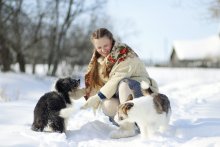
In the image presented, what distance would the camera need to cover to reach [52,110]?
19.5ft

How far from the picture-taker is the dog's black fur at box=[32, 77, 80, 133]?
5.88 metres

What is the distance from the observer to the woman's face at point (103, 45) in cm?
612

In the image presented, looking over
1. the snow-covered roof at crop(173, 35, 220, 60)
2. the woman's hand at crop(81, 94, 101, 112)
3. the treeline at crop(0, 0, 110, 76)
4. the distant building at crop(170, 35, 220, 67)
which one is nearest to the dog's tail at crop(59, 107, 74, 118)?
the woman's hand at crop(81, 94, 101, 112)

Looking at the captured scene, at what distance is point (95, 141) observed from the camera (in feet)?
17.8

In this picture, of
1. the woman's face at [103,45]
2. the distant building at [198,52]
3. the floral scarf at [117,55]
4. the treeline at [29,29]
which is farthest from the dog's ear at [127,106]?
the distant building at [198,52]

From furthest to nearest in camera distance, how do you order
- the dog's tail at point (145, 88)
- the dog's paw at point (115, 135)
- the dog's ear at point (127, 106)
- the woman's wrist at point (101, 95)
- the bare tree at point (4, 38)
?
the bare tree at point (4, 38) < the woman's wrist at point (101, 95) < the dog's tail at point (145, 88) < the dog's paw at point (115, 135) < the dog's ear at point (127, 106)

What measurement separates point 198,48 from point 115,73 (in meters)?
55.4

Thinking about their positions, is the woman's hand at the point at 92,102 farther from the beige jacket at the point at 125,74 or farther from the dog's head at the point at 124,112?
the dog's head at the point at 124,112

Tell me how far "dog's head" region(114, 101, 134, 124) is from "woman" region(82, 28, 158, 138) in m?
0.27

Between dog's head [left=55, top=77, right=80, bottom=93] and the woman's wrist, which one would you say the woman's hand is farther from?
dog's head [left=55, top=77, right=80, bottom=93]

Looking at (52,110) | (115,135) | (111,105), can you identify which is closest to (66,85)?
(52,110)

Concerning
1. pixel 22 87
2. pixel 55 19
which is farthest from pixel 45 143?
pixel 55 19

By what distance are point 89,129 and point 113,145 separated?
32.5 inches

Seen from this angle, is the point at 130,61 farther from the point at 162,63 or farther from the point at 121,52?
the point at 162,63
